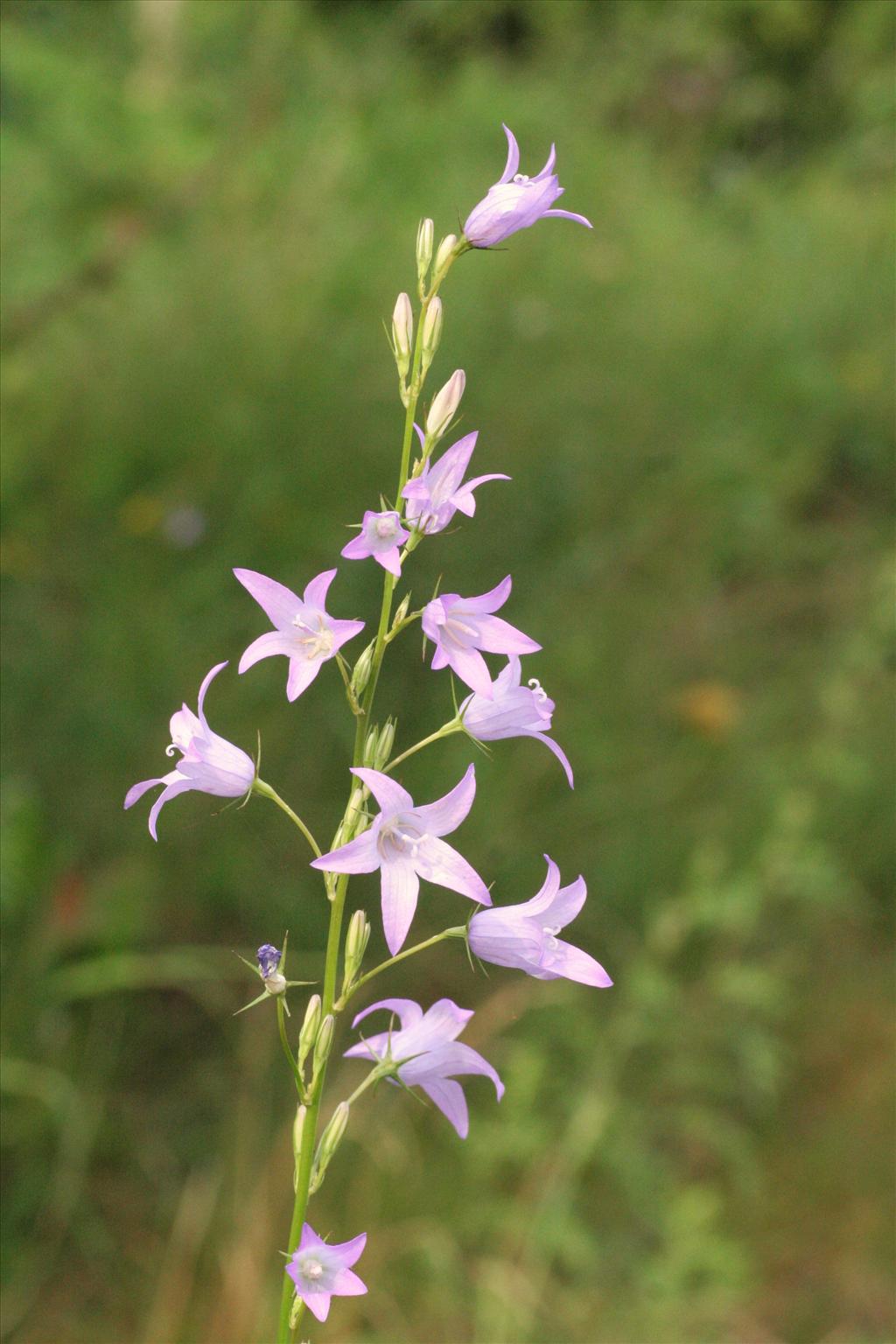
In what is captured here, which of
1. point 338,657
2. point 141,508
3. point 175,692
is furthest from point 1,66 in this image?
point 338,657

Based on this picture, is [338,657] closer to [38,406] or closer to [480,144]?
[38,406]

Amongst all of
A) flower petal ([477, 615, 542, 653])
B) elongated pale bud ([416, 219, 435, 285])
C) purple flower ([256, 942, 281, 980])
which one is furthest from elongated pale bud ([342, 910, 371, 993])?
elongated pale bud ([416, 219, 435, 285])

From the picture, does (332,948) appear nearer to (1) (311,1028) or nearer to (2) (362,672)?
(1) (311,1028)

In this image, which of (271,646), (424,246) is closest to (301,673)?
A: (271,646)

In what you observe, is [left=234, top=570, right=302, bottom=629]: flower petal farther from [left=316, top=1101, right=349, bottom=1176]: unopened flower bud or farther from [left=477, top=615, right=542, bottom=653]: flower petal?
[left=316, top=1101, right=349, bottom=1176]: unopened flower bud

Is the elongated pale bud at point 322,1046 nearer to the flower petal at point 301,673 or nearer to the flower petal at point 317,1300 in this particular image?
the flower petal at point 317,1300
